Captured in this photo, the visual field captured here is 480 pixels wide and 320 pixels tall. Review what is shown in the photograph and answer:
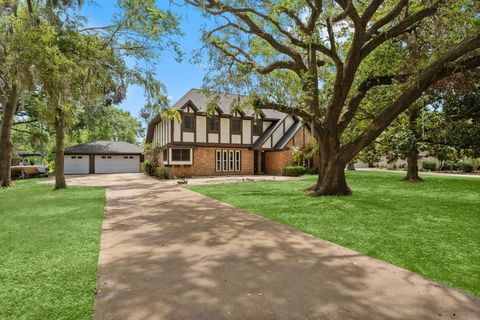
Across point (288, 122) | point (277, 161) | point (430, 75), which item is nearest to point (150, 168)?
point (277, 161)

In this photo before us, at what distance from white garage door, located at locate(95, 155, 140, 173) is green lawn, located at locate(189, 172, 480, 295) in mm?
27971

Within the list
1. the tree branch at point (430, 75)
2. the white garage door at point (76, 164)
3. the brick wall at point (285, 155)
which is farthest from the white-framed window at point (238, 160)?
the white garage door at point (76, 164)

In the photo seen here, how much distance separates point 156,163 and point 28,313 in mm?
26193

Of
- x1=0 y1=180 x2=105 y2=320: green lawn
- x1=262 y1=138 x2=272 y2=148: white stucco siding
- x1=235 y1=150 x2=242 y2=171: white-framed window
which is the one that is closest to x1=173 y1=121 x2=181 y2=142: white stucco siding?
x1=235 y1=150 x2=242 y2=171: white-framed window

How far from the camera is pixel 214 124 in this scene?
26.0 m

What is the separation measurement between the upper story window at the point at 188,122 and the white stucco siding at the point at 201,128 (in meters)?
0.43

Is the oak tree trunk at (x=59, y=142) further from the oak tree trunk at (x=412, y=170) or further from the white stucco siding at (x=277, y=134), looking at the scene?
the oak tree trunk at (x=412, y=170)

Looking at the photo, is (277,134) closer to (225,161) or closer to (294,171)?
(294,171)

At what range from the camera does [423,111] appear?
714 inches

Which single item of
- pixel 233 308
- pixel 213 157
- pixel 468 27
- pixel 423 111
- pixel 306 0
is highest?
pixel 306 0

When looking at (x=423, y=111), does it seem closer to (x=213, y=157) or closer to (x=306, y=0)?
(x=306, y=0)

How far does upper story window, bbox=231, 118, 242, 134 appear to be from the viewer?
88.4 ft

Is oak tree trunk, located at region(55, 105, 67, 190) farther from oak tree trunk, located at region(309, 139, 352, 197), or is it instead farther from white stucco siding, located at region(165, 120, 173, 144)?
oak tree trunk, located at region(309, 139, 352, 197)

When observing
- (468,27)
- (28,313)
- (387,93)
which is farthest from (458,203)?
(28,313)
